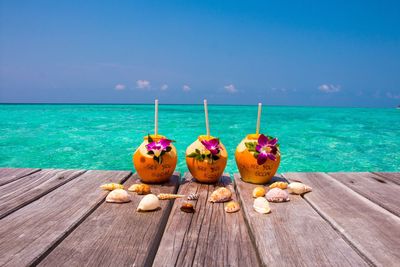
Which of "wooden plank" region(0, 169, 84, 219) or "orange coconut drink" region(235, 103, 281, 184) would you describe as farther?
"orange coconut drink" region(235, 103, 281, 184)

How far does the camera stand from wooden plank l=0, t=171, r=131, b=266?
3.55ft

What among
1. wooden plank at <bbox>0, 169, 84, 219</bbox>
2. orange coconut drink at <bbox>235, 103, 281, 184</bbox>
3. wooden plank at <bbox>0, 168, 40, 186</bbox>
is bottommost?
wooden plank at <bbox>0, 168, 40, 186</bbox>

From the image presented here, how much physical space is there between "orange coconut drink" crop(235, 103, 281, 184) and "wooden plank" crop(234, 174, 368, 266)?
0.44 metres

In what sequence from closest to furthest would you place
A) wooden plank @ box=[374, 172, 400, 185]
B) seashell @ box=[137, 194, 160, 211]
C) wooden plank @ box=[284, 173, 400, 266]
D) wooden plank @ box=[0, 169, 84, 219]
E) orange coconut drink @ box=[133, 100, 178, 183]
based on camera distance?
wooden plank @ box=[284, 173, 400, 266] < seashell @ box=[137, 194, 160, 211] < wooden plank @ box=[0, 169, 84, 219] < orange coconut drink @ box=[133, 100, 178, 183] < wooden plank @ box=[374, 172, 400, 185]

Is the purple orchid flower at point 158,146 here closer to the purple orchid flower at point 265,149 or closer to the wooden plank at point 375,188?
the purple orchid flower at point 265,149

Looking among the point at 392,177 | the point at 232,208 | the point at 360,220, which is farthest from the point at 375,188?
the point at 232,208

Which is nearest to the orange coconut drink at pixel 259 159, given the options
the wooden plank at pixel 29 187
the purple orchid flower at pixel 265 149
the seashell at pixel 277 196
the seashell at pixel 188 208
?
the purple orchid flower at pixel 265 149

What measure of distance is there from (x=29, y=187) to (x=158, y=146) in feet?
2.60

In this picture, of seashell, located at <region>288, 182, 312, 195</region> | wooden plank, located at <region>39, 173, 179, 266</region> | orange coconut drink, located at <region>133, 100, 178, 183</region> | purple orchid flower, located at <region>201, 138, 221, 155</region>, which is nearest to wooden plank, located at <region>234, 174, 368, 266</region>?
seashell, located at <region>288, 182, 312, 195</region>

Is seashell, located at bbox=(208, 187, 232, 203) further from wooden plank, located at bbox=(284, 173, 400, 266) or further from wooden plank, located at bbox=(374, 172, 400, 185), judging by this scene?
wooden plank, located at bbox=(374, 172, 400, 185)

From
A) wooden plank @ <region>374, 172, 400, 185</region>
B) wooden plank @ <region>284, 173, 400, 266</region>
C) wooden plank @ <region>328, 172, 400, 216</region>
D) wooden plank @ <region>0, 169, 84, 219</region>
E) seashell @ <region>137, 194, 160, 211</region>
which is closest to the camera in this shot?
wooden plank @ <region>284, 173, 400, 266</region>

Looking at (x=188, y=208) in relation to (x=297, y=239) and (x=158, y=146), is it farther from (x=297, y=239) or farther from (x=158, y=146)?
(x=158, y=146)

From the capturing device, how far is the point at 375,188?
199 centimetres

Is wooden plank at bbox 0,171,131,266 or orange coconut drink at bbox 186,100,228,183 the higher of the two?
orange coconut drink at bbox 186,100,228,183
